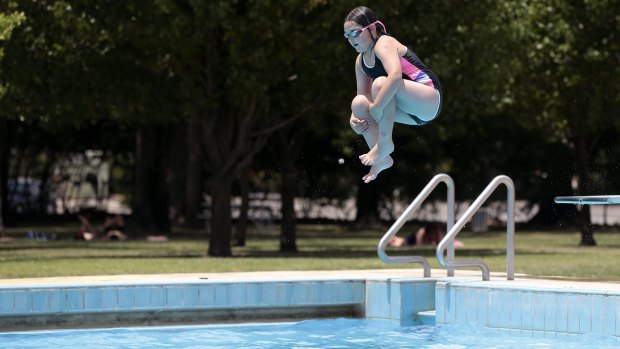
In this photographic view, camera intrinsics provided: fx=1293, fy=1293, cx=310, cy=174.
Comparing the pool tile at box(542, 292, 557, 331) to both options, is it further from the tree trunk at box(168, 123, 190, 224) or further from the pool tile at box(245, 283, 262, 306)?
the tree trunk at box(168, 123, 190, 224)

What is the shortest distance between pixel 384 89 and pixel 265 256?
16.5 meters

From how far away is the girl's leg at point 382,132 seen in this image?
11.0 m

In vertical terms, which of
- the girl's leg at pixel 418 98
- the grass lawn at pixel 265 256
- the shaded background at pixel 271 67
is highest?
the shaded background at pixel 271 67

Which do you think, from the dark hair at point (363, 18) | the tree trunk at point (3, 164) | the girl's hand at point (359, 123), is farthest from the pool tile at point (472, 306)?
the tree trunk at point (3, 164)

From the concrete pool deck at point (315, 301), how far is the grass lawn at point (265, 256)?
3389 millimetres

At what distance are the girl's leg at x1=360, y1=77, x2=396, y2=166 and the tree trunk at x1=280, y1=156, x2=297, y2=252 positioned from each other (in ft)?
59.7

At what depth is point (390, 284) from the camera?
1498 centimetres

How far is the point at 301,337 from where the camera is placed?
1412 cm

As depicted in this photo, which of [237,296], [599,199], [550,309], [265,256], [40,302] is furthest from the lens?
[265,256]

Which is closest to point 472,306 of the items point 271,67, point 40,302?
point 40,302

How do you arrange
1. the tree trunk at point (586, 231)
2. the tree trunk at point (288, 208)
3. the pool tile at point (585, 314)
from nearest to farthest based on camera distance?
the pool tile at point (585, 314) → the tree trunk at point (288, 208) → the tree trunk at point (586, 231)

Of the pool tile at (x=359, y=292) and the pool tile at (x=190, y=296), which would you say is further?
the pool tile at (x=359, y=292)

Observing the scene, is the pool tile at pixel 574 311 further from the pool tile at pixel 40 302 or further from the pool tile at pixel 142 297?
the pool tile at pixel 40 302

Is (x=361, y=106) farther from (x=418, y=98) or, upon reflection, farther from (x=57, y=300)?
(x=57, y=300)
